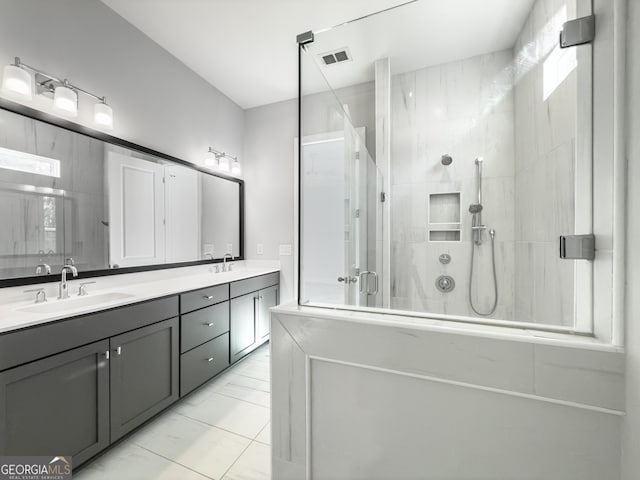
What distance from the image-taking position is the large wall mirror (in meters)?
1.40

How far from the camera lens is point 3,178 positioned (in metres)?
1.36

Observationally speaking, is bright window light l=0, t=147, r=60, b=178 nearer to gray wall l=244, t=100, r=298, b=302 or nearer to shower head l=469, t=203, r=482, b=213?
gray wall l=244, t=100, r=298, b=302

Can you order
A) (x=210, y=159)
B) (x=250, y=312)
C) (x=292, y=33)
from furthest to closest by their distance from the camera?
(x=210, y=159) → (x=250, y=312) → (x=292, y=33)

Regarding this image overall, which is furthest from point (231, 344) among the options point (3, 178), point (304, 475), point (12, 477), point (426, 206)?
point (426, 206)

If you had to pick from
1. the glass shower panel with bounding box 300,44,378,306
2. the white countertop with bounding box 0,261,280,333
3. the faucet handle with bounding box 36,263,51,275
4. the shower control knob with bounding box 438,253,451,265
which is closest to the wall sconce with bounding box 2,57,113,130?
the faucet handle with bounding box 36,263,51,275

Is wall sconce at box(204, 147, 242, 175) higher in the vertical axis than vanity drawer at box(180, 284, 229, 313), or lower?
higher

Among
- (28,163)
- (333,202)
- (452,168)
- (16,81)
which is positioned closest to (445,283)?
(452,168)

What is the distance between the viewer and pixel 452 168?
1534mm

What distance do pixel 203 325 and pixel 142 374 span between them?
51cm

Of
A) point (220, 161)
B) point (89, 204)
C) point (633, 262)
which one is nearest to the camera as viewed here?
point (633, 262)

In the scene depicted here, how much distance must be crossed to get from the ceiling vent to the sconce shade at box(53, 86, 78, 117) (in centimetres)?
149

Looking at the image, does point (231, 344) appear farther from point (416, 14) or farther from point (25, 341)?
point (416, 14)

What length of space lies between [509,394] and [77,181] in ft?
7.77

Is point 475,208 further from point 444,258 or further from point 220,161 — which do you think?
point 220,161
